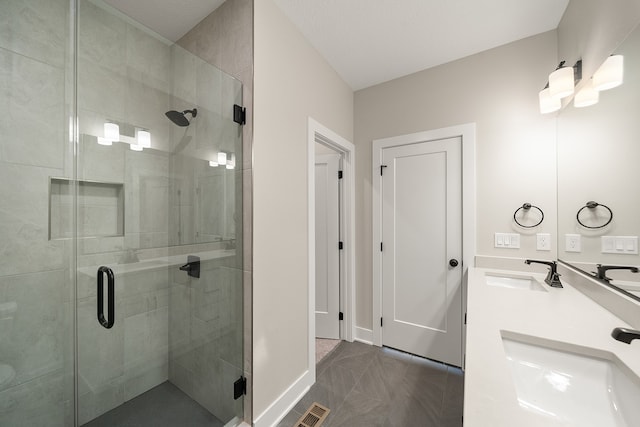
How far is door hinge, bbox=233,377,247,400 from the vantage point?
1.43 metres

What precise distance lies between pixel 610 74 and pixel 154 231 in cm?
230

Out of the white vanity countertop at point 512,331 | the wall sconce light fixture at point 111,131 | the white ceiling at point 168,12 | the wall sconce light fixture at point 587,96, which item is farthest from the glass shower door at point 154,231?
the wall sconce light fixture at point 587,96

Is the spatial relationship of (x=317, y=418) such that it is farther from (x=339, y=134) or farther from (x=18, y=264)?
(x=339, y=134)

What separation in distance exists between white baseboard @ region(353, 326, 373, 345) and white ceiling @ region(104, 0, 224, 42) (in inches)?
120

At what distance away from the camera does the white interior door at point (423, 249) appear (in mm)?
2117

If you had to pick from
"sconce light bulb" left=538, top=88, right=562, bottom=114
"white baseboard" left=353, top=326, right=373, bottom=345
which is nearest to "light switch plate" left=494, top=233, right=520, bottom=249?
"sconce light bulb" left=538, top=88, right=562, bottom=114

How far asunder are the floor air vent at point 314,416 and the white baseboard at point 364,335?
981mm

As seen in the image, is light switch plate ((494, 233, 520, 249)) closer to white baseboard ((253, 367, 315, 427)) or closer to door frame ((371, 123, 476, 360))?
door frame ((371, 123, 476, 360))

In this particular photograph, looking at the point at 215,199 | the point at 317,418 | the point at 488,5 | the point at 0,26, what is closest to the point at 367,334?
the point at 317,418

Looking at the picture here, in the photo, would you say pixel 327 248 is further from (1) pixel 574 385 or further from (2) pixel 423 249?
(1) pixel 574 385

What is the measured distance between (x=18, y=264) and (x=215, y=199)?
0.97m

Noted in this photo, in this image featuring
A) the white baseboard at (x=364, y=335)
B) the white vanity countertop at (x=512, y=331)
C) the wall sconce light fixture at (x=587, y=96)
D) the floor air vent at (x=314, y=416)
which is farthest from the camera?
the white baseboard at (x=364, y=335)

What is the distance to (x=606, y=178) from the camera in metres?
1.15

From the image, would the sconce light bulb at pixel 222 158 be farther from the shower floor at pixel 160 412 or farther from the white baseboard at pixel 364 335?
the white baseboard at pixel 364 335
